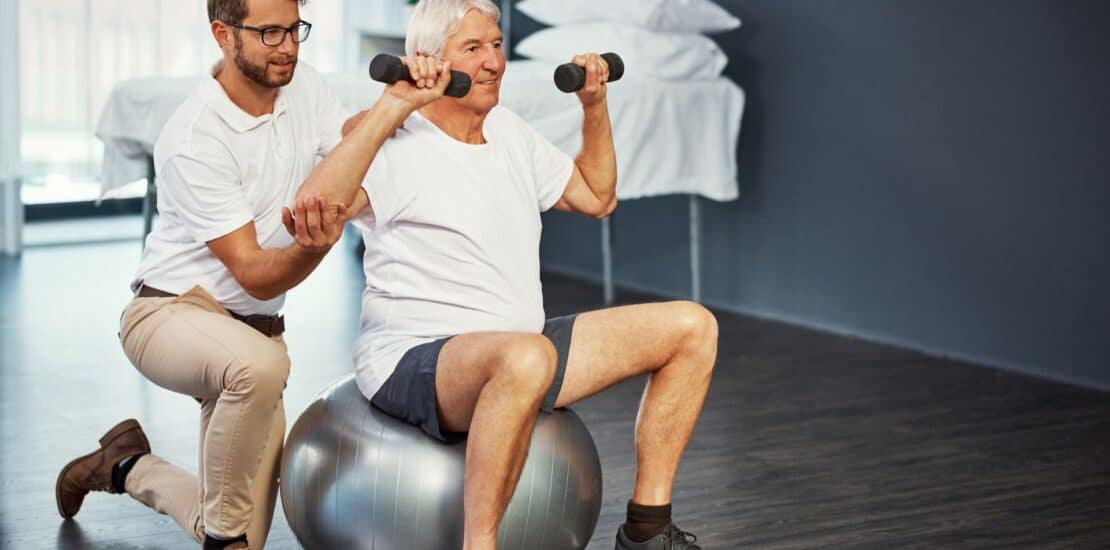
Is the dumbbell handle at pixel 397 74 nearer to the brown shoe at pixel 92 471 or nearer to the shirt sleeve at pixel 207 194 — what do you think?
the shirt sleeve at pixel 207 194

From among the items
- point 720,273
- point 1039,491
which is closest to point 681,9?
point 720,273

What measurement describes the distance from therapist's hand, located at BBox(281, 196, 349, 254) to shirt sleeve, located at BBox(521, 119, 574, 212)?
42cm

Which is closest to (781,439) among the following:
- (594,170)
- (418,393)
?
(594,170)

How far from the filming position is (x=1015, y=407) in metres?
3.38

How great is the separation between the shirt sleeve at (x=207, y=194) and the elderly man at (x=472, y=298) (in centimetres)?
18

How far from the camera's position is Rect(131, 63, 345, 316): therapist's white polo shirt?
2.11 metres

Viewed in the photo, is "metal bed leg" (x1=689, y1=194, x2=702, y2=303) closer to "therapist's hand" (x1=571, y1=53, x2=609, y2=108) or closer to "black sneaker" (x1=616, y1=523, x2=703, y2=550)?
"therapist's hand" (x1=571, y1=53, x2=609, y2=108)

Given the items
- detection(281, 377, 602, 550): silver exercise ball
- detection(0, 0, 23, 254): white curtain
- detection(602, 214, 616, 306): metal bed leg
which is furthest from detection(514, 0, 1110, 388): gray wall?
detection(0, 0, 23, 254): white curtain

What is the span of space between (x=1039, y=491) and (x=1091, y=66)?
1.22m

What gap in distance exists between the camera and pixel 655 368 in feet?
7.17

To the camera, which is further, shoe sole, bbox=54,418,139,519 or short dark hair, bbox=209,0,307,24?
shoe sole, bbox=54,418,139,519

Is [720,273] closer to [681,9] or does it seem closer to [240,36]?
[681,9]

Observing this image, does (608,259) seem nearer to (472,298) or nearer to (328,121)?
(328,121)

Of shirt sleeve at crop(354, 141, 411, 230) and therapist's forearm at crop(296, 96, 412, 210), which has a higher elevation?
therapist's forearm at crop(296, 96, 412, 210)
